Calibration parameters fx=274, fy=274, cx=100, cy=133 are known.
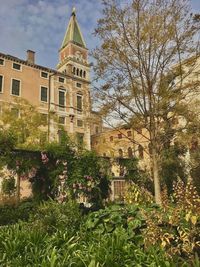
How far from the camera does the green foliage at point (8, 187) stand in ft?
36.9

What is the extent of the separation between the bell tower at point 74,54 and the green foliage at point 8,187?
3279 cm

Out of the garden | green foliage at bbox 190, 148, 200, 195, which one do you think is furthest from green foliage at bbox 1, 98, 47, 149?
green foliage at bbox 190, 148, 200, 195

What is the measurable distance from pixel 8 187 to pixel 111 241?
778 centimetres

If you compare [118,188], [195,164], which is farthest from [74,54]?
[118,188]

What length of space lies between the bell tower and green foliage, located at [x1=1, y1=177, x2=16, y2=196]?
32793 millimetres

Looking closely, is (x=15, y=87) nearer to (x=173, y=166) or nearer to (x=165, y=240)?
(x=173, y=166)

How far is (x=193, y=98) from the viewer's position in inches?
442

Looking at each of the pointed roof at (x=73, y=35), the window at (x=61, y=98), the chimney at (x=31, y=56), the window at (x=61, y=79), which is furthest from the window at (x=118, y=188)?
the pointed roof at (x=73, y=35)

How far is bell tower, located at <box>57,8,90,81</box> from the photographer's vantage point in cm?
4414

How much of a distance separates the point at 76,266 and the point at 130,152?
9989 mm

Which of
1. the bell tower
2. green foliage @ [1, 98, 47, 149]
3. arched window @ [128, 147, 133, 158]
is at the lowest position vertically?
arched window @ [128, 147, 133, 158]

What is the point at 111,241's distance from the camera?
4555 millimetres

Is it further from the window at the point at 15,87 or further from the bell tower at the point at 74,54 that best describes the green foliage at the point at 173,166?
the bell tower at the point at 74,54

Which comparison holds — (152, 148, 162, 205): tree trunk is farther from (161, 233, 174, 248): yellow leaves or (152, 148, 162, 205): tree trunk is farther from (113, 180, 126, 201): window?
(161, 233, 174, 248): yellow leaves
